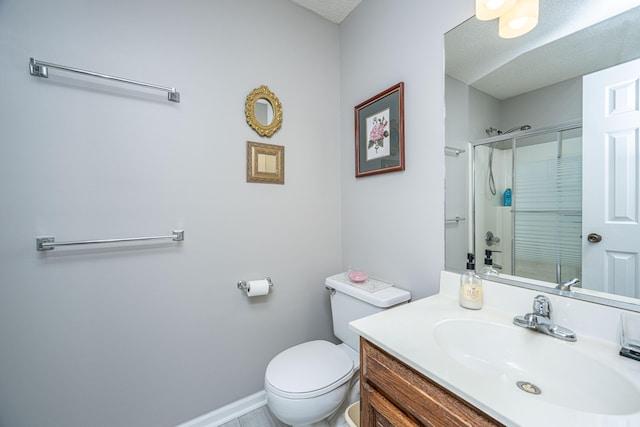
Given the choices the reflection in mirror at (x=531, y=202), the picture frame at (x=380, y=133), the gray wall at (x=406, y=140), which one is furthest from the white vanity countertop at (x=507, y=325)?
the picture frame at (x=380, y=133)

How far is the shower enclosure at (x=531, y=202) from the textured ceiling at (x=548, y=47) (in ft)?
0.62

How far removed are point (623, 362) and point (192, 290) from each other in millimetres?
1598

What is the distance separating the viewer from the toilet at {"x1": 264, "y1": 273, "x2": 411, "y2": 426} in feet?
3.53

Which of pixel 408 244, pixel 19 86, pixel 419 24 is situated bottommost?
pixel 408 244

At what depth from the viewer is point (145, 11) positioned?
1222mm

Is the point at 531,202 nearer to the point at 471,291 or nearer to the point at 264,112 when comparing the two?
the point at 471,291

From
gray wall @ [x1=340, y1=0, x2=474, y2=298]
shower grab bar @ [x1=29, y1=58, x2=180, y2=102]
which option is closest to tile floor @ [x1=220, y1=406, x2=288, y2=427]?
gray wall @ [x1=340, y1=0, x2=474, y2=298]

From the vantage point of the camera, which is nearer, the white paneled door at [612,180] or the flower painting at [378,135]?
the white paneled door at [612,180]

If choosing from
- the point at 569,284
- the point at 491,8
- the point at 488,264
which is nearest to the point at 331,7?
the point at 491,8

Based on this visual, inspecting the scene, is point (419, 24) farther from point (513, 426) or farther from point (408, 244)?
point (513, 426)

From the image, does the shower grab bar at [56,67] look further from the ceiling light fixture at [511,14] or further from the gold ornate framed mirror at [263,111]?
the ceiling light fixture at [511,14]

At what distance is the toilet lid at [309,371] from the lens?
3.58 ft

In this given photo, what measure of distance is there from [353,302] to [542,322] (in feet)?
2.66

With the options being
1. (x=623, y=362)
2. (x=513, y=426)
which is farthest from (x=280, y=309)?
(x=623, y=362)
